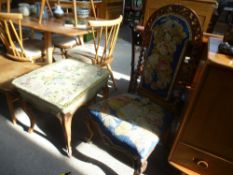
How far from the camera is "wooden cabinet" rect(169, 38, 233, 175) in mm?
767

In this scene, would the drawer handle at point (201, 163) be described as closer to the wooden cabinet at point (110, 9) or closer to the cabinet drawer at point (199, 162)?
the cabinet drawer at point (199, 162)

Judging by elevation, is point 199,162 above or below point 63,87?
below

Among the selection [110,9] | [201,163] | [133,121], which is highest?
[110,9]

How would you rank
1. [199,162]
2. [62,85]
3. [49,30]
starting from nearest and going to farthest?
[199,162], [62,85], [49,30]

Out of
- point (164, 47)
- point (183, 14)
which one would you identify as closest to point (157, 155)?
point (164, 47)

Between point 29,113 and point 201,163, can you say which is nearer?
point 201,163

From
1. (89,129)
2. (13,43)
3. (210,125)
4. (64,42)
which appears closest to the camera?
(210,125)

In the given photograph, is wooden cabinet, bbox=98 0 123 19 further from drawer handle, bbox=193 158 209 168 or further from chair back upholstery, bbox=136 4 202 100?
drawer handle, bbox=193 158 209 168

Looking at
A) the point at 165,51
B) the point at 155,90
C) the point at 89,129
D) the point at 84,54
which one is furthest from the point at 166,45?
the point at 84,54

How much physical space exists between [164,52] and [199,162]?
64cm

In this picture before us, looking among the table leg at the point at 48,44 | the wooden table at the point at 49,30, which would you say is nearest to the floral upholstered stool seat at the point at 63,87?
the wooden table at the point at 49,30

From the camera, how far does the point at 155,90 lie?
128 centimetres

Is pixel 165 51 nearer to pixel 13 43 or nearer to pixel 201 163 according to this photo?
pixel 201 163

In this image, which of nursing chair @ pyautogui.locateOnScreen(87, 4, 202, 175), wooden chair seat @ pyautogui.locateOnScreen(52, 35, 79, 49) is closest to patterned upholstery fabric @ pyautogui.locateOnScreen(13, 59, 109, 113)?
nursing chair @ pyautogui.locateOnScreen(87, 4, 202, 175)
